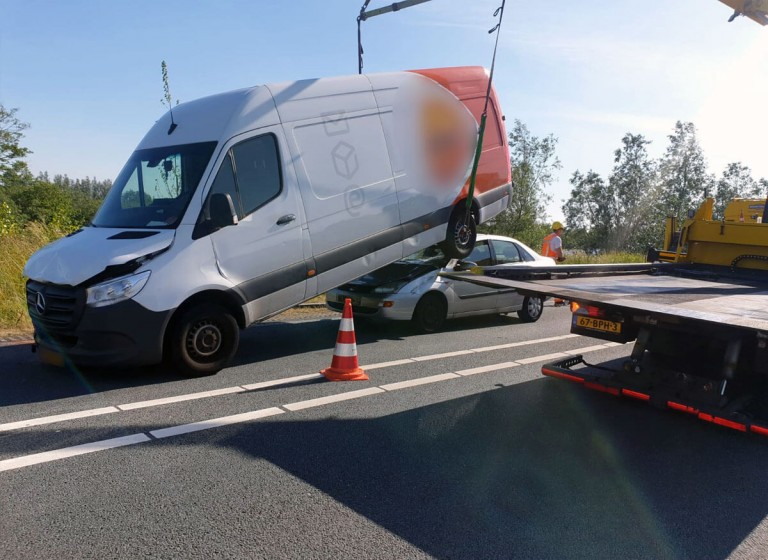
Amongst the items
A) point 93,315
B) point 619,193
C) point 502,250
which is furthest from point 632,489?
point 619,193

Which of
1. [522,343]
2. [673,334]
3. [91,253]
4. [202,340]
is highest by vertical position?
[91,253]

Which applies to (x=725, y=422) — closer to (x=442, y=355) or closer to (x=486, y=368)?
(x=486, y=368)

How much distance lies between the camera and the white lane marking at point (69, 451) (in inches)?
149

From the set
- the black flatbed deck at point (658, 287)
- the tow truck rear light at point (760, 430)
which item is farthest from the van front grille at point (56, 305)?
the tow truck rear light at point (760, 430)

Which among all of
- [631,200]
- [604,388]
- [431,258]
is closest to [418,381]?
[604,388]

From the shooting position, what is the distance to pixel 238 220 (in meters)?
6.05

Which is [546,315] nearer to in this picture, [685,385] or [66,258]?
[685,385]

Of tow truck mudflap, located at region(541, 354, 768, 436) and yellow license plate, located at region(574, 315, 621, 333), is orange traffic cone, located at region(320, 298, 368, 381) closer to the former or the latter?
tow truck mudflap, located at region(541, 354, 768, 436)

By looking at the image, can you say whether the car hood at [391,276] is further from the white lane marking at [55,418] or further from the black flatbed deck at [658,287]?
the white lane marking at [55,418]

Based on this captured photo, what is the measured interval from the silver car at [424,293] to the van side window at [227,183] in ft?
10.3

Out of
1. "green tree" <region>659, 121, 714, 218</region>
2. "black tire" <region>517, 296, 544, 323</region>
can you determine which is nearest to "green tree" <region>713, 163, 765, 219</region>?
"green tree" <region>659, 121, 714, 218</region>

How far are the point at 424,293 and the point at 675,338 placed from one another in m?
4.45

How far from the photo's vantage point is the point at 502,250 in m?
10.3

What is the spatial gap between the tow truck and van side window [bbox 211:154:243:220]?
2.26 m
